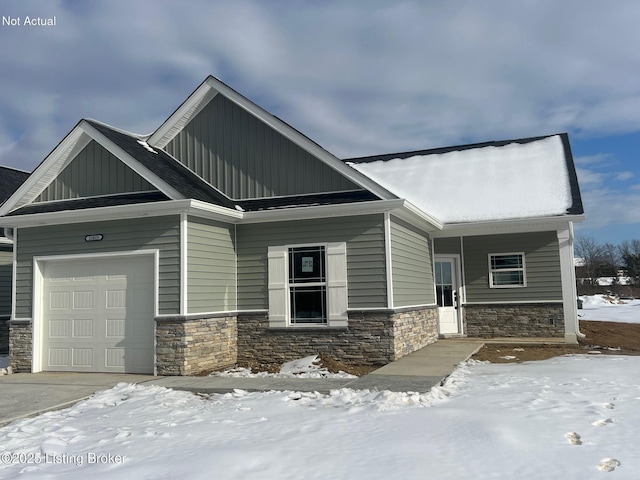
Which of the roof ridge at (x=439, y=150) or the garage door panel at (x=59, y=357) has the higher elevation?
the roof ridge at (x=439, y=150)

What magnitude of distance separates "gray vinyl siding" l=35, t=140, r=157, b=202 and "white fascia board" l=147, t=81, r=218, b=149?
1.78 metres

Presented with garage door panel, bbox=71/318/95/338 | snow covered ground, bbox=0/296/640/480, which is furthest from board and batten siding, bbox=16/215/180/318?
snow covered ground, bbox=0/296/640/480

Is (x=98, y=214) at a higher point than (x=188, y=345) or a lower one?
higher

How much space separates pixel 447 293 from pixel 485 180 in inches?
139

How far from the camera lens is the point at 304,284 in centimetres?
1170

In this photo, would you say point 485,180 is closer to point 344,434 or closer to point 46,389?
point 344,434

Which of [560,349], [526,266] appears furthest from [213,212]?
[526,266]

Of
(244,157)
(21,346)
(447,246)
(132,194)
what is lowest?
(21,346)

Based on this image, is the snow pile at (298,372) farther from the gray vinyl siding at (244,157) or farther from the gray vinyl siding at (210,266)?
the gray vinyl siding at (244,157)

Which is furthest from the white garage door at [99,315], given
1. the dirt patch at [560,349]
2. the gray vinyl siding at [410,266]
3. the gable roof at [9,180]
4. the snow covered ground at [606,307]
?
the snow covered ground at [606,307]

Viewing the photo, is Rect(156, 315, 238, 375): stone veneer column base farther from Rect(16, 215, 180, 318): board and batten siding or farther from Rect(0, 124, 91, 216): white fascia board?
Rect(0, 124, 91, 216): white fascia board

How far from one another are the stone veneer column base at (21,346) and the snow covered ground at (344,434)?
12.1 feet

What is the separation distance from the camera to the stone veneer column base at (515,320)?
15.2 m

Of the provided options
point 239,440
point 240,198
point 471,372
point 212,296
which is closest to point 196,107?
point 240,198
